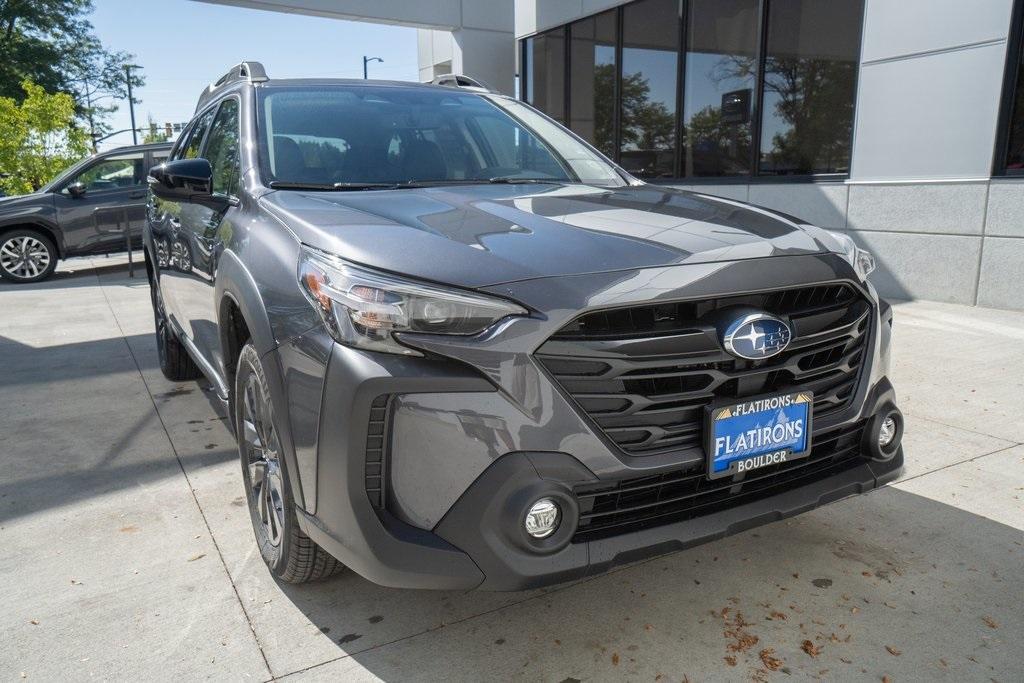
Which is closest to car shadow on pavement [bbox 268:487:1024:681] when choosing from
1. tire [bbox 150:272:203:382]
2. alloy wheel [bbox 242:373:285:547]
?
alloy wheel [bbox 242:373:285:547]

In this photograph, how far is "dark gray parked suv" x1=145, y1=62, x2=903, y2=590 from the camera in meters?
1.82

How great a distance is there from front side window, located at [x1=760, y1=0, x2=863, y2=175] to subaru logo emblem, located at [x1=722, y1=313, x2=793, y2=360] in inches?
263

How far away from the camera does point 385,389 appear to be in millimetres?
1779

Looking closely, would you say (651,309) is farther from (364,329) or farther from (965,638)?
(965,638)

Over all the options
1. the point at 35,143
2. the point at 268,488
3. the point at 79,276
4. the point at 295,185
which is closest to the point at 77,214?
the point at 79,276

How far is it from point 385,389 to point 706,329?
2.67 feet

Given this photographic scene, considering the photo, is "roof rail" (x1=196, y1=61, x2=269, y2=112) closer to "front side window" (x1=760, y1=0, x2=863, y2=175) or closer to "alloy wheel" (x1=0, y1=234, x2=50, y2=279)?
"front side window" (x1=760, y1=0, x2=863, y2=175)

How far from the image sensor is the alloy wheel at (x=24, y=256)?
11.1m

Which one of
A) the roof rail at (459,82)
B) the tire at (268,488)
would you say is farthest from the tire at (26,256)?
the tire at (268,488)

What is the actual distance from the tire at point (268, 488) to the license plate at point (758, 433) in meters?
1.14

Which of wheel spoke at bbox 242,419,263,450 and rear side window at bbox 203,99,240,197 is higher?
rear side window at bbox 203,99,240,197

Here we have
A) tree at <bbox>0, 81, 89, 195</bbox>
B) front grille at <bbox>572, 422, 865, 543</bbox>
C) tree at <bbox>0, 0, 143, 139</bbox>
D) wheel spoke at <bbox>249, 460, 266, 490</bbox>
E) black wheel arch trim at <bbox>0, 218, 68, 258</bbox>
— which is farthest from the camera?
tree at <bbox>0, 0, 143, 139</bbox>

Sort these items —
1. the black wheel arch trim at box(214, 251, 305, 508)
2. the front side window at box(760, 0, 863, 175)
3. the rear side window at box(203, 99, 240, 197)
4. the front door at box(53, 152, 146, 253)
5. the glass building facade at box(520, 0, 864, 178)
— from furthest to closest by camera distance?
the front door at box(53, 152, 146, 253)
the glass building facade at box(520, 0, 864, 178)
the front side window at box(760, 0, 863, 175)
the rear side window at box(203, 99, 240, 197)
the black wheel arch trim at box(214, 251, 305, 508)

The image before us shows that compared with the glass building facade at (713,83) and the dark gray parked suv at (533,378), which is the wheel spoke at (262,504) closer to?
the dark gray parked suv at (533,378)
